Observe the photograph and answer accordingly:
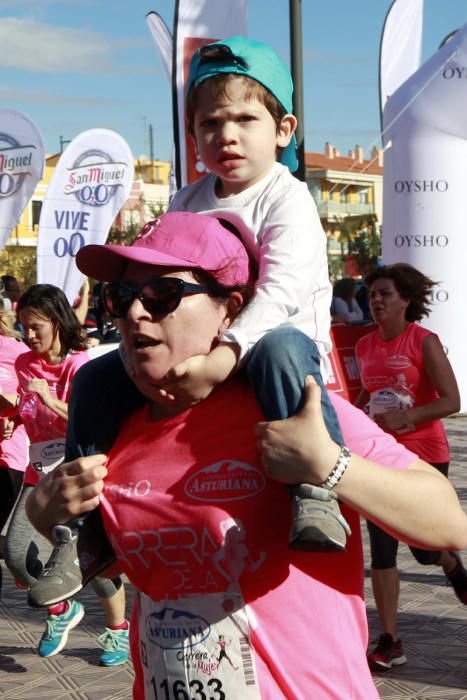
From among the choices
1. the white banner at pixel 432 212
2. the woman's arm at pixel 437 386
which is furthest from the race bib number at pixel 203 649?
the white banner at pixel 432 212

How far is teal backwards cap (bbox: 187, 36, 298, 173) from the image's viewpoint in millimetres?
2270

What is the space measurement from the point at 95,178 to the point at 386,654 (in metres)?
9.41

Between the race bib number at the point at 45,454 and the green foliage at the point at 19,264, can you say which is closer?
the race bib number at the point at 45,454

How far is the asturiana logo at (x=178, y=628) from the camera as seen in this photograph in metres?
1.95

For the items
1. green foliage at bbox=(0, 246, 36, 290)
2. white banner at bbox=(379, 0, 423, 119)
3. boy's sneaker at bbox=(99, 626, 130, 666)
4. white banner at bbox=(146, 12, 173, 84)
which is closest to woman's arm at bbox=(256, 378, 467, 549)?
boy's sneaker at bbox=(99, 626, 130, 666)

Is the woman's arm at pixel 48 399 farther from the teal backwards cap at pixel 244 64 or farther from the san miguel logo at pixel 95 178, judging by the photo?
the san miguel logo at pixel 95 178

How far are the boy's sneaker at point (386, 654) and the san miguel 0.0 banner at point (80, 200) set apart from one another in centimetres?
799

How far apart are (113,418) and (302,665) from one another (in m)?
0.63

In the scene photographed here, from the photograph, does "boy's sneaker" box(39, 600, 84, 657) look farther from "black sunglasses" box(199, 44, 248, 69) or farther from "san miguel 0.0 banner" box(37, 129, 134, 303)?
"san miguel 0.0 banner" box(37, 129, 134, 303)

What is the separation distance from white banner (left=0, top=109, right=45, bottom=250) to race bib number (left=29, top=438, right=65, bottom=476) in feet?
27.0

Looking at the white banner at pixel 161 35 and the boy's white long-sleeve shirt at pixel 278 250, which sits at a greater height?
the white banner at pixel 161 35

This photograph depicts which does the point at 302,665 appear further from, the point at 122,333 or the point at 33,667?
the point at 33,667

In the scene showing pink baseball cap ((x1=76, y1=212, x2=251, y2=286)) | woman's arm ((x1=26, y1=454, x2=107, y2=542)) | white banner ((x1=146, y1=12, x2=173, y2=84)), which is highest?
white banner ((x1=146, y1=12, x2=173, y2=84))

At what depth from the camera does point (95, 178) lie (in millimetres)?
13375
